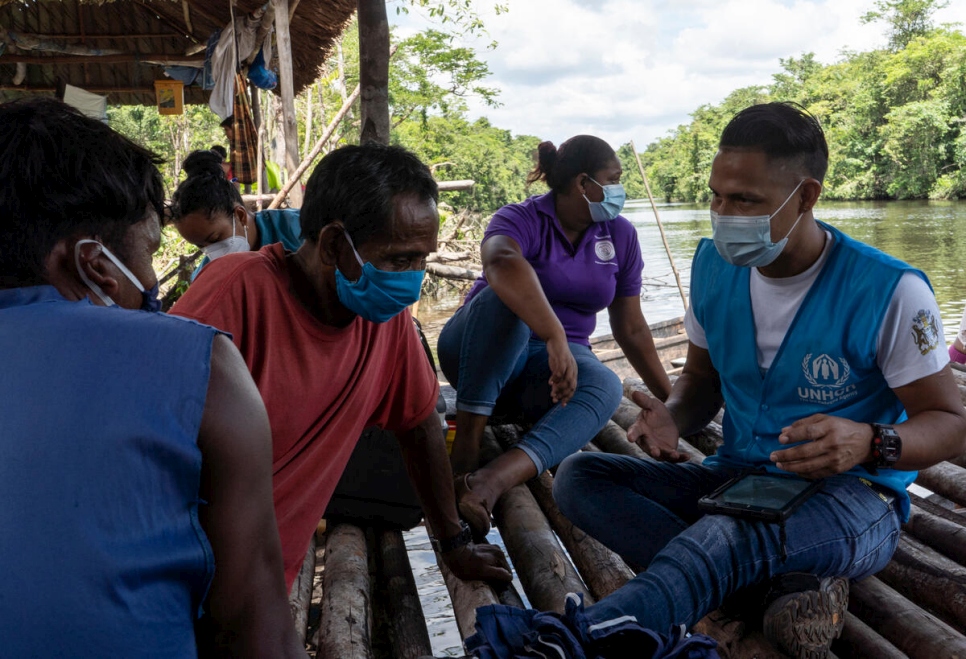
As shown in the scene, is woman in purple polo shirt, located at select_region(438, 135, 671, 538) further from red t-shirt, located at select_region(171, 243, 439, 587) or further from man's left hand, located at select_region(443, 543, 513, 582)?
red t-shirt, located at select_region(171, 243, 439, 587)

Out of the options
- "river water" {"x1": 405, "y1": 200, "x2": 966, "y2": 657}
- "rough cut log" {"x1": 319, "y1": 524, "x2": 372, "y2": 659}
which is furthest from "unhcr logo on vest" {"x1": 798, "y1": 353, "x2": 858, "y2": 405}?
"river water" {"x1": 405, "y1": 200, "x2": 966, "y2": 657}

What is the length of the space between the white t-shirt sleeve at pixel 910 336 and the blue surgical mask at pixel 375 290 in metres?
1.13

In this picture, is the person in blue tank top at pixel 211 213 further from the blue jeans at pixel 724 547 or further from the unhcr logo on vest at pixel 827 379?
the unhcr logo on vest at pixel 827 379

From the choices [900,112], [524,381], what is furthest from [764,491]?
[900,112]

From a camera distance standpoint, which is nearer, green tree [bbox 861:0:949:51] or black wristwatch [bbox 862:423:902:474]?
black wristwatch [bbox 862:423:902:474]

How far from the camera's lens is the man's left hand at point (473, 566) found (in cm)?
229

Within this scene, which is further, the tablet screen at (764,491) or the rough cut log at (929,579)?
the rough cut log at (929,579)

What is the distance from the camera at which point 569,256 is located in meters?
3.35

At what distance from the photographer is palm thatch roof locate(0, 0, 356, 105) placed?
7.62m

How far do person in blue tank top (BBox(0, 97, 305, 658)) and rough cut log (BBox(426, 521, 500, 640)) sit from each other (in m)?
1.03

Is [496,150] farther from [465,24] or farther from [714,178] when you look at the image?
[714,178]

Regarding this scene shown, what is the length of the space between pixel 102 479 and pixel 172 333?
0.19 metres

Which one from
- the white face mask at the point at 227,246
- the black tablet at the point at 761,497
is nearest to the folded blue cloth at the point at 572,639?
the black tablet at the point at 761,497

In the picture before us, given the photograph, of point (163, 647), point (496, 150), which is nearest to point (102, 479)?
point (163, 647)
